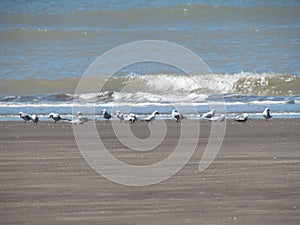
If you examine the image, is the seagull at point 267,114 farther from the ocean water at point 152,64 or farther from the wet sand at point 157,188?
the wet sand at point 157,188

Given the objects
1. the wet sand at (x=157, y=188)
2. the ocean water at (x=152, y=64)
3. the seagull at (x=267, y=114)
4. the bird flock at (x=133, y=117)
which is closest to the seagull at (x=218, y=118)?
the bird flock at (x=133, y=117)

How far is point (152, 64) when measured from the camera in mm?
17719

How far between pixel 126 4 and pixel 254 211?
22470 mm

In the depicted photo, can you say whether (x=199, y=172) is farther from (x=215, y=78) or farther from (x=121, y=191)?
(x=215, y=78)

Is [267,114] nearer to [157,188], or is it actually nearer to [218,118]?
[218,118]

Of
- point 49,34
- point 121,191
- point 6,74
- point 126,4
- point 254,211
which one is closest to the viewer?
point 254,211

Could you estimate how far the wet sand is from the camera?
4.95m

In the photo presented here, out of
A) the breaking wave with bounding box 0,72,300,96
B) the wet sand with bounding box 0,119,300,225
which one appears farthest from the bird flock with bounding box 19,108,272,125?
the breaking wave with bounding box 0,72,300,96

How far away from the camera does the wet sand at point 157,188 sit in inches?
195

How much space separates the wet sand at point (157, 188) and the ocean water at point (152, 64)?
10.4 feet

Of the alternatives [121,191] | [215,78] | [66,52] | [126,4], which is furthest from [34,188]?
[126,4]

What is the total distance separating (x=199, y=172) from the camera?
21.0ft

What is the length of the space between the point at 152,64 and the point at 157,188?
39.4 feet

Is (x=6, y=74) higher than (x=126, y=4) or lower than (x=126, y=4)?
lower
